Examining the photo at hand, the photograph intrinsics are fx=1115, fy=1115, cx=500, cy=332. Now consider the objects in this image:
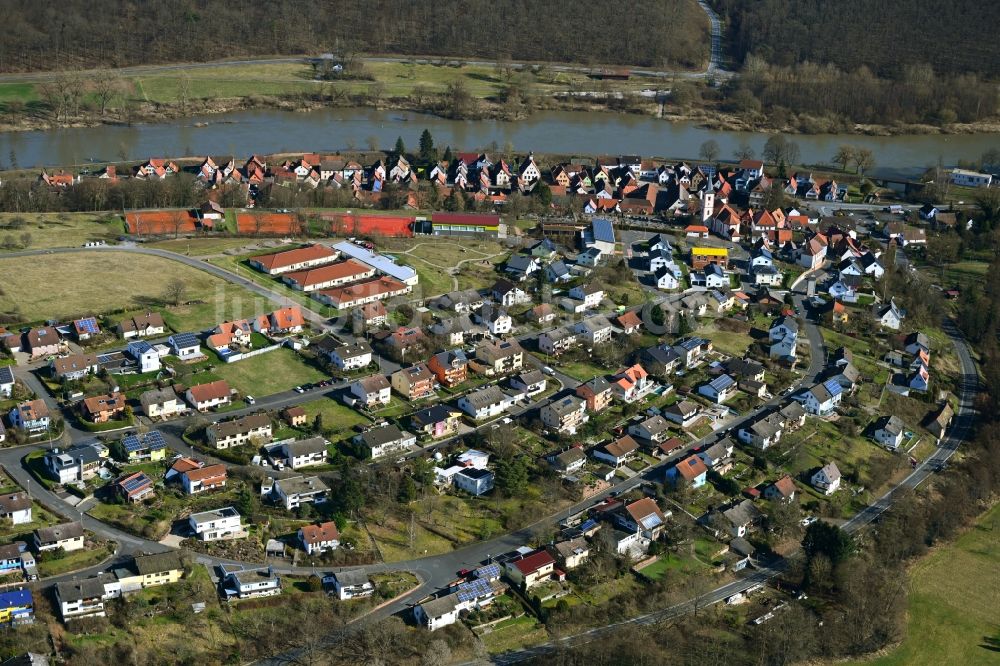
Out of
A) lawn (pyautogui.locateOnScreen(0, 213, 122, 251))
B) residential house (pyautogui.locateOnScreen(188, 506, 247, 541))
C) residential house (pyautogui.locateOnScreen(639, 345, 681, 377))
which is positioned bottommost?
residential house (pyautogui.locateOnScreen(188, 506, 247, 541))

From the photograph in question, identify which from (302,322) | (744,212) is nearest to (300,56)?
(744,212)

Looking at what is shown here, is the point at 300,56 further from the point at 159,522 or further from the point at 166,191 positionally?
the point at 159,522

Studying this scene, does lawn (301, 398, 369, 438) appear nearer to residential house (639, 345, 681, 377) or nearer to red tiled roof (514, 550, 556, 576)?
red tiled roof (514, 550, 556, 576)

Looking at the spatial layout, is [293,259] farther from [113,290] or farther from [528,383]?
[528,383]

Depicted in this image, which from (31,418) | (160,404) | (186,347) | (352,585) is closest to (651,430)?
(352,585)

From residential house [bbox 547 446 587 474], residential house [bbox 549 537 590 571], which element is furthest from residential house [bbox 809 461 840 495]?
residential house [bbox 549 537 590 571]
